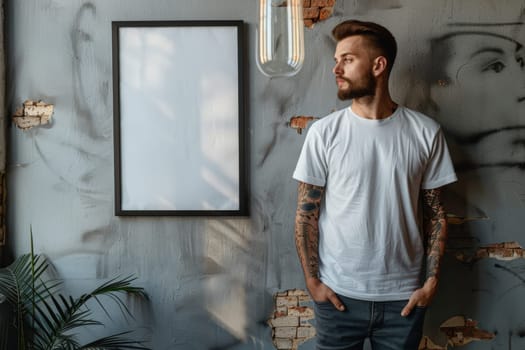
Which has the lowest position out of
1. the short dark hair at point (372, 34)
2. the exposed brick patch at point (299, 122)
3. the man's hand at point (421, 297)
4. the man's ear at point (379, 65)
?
the man's hand at point (421, 297)

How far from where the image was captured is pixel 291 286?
7.66 ft

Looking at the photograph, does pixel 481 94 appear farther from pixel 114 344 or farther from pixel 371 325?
pixel 114 344

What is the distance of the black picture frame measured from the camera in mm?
2291

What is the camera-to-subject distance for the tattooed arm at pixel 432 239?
6.47ft

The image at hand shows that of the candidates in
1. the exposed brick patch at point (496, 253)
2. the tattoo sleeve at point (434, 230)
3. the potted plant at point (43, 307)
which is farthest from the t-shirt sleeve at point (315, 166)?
the potted plant at point (43, 307)

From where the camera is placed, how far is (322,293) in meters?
1.99

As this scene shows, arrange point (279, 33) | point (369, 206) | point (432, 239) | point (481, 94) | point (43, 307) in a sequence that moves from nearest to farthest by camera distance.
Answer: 1. point (279, 33)
2. point (369, 206)
3. point (432, 239)
4. point (481, 94)
5. point (43, 307)

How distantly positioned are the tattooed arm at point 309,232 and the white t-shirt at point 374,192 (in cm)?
4

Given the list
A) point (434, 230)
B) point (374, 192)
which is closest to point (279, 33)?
point (374, 192)

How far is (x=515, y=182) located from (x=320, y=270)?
1.07 meters

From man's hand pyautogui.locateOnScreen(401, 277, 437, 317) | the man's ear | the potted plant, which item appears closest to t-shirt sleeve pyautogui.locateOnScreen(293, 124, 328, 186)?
the man's ear

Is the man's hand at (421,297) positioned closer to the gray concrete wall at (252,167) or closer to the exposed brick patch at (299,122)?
the gray concrete wall at (252,167)

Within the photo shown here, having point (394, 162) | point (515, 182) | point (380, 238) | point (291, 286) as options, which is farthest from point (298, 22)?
point (515, 182)

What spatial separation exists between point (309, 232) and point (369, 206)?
28cm
